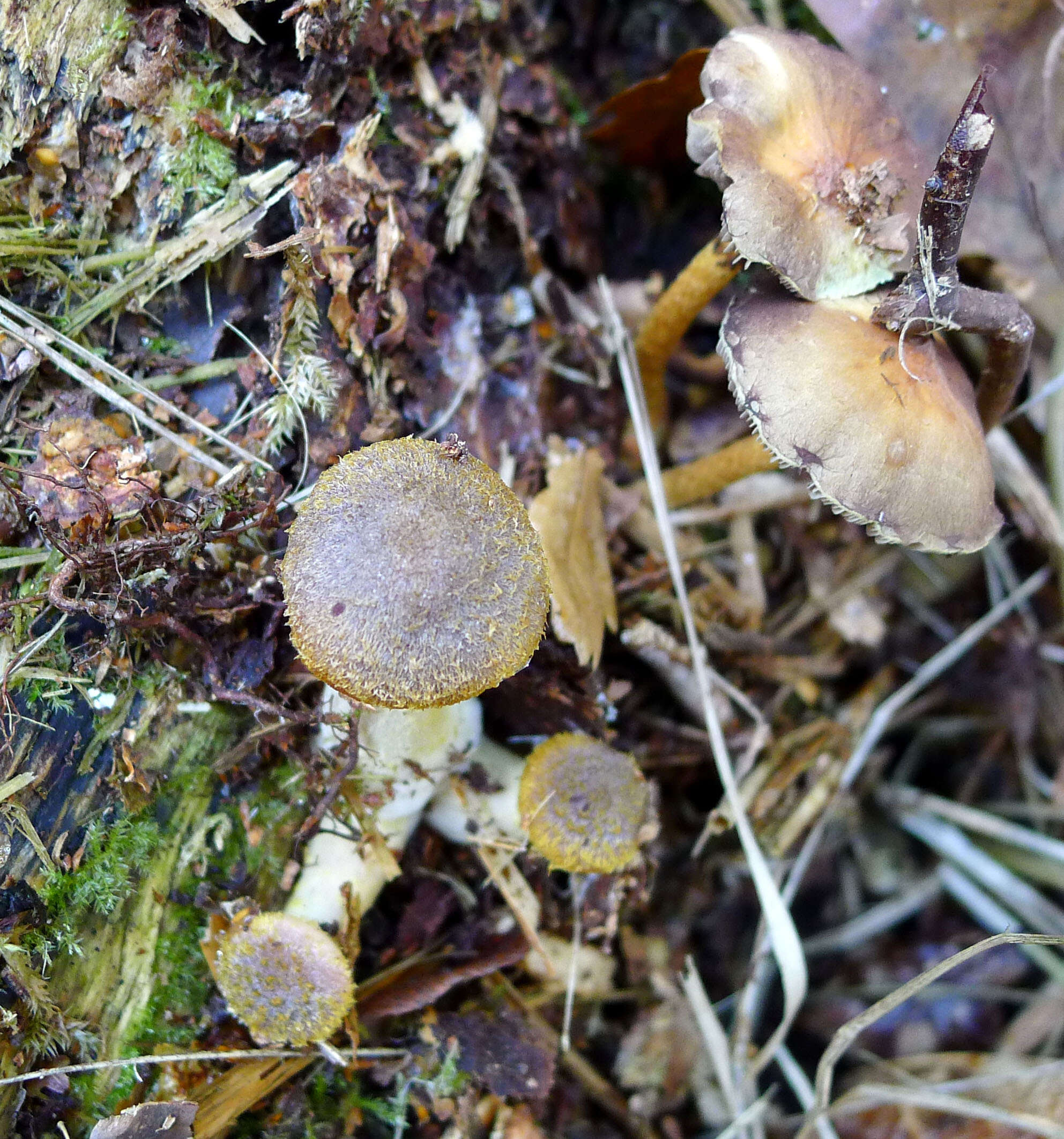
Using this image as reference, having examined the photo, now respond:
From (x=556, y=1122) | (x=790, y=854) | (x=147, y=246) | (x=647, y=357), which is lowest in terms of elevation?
(x=556, y=1122)

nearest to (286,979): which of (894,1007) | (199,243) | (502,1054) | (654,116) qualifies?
(502,1054)

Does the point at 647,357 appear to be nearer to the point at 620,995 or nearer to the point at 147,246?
the point at 147,246

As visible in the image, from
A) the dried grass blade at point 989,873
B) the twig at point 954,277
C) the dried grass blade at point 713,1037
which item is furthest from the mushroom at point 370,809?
the dried grass blade at point 989,873

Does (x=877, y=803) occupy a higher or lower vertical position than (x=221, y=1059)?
lower

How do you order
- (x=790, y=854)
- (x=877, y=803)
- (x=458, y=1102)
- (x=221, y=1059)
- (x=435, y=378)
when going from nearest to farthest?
(x=221, y=1059) < (x=458, y=1102) < (x=435, y=378) < (x=790, y=854) < (x=877, y=803)

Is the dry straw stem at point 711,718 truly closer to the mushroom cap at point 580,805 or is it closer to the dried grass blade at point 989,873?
the mushroom cap at point 580,805

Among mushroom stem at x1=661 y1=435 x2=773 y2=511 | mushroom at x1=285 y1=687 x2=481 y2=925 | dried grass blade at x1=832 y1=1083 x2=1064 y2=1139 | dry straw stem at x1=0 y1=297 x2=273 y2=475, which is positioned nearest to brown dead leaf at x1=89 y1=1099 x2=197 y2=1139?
mushroom at x1=285 y1=687 x2=481 y2=925

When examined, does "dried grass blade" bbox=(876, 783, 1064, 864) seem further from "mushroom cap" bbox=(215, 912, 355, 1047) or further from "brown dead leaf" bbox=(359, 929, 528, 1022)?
"mushroom cap" bbox=(215, 912, 355, 1047)

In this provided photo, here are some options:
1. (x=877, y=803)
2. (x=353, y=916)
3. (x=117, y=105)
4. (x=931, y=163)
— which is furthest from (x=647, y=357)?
(x=877, y=803)
